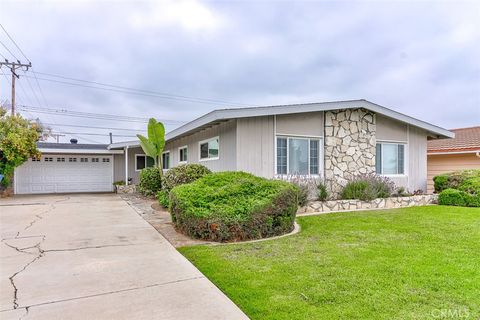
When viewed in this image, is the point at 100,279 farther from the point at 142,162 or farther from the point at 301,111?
the point at 142,162

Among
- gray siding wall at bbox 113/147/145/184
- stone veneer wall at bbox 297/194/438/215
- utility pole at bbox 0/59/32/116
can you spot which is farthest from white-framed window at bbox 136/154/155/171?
stone veneer wall at bbox 297/194/438/215

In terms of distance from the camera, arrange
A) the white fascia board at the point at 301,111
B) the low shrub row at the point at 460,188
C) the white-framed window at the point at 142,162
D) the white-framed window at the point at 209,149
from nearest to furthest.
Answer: the white fascia board at the point at 301,111, the low shrub row at the point at 460,188, the white-framed window at the point at 209,149, the white-framed window at the point at 142,162

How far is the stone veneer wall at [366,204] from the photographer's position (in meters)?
9.52

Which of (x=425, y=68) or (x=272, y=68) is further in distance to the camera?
(x=272, y=68)

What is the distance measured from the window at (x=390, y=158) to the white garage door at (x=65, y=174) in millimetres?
15833

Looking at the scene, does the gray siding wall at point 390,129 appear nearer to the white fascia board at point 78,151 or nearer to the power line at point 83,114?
the white fascia board at point 78,151

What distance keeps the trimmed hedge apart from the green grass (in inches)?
183

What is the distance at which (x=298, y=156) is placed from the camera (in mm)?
10281

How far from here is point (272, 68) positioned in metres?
18.1

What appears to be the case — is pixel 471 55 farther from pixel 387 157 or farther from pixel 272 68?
pixel 272 68

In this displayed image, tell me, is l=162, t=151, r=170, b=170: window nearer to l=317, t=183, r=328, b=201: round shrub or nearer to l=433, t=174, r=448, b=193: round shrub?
l=317, t=183, r=328, b=201: round shrub

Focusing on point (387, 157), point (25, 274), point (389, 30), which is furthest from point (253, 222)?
point (389, 30)

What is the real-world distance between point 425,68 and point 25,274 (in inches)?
689

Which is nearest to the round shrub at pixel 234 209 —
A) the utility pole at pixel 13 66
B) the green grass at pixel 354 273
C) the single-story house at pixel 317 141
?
the green grass at pixel 354 273
